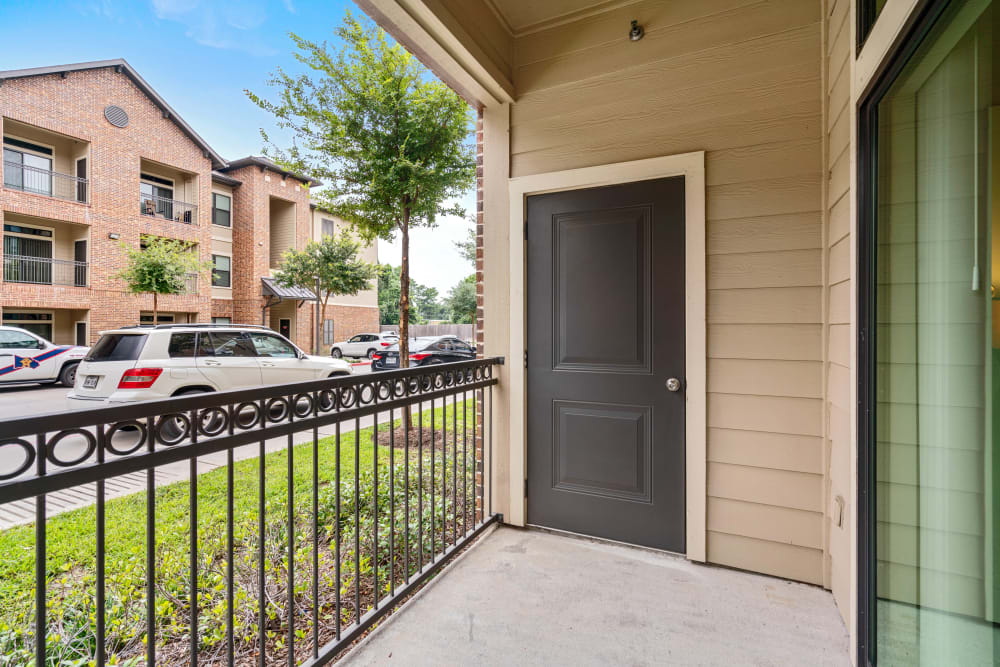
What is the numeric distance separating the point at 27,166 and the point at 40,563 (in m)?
13.1

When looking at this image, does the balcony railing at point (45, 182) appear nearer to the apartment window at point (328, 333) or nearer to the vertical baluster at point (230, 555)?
the apartment window at point (328, 333)

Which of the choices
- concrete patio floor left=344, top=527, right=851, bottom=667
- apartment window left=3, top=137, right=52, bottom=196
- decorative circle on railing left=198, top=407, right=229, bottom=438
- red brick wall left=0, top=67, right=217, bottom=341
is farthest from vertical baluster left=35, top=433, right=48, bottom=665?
apartment window left=3, top=137, right=52, bottom=196

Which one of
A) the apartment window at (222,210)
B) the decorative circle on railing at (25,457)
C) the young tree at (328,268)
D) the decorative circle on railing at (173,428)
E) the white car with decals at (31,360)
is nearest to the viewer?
the decorative circle on railing at (25,457)

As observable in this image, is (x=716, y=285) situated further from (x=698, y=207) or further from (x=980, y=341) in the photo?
(x=980, y=341)

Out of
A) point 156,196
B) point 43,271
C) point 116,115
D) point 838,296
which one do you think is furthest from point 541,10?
point 156,196

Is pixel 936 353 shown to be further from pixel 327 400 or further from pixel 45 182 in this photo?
pixel 45 182

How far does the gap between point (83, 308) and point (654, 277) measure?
1254 centimetres

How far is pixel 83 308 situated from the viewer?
32.5ft

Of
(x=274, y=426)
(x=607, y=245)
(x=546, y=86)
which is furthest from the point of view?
(x=546, y=86)

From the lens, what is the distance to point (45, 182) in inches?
383

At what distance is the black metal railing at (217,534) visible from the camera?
34.2 inches

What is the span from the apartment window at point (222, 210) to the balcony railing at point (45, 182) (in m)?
2.85

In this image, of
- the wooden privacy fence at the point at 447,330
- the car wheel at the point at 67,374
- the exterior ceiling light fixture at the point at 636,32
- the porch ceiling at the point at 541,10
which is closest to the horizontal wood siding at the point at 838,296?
the exterior ceiling light fixture at the point at 636,32

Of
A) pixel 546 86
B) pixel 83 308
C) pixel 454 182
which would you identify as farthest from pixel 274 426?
pixel 83 308
